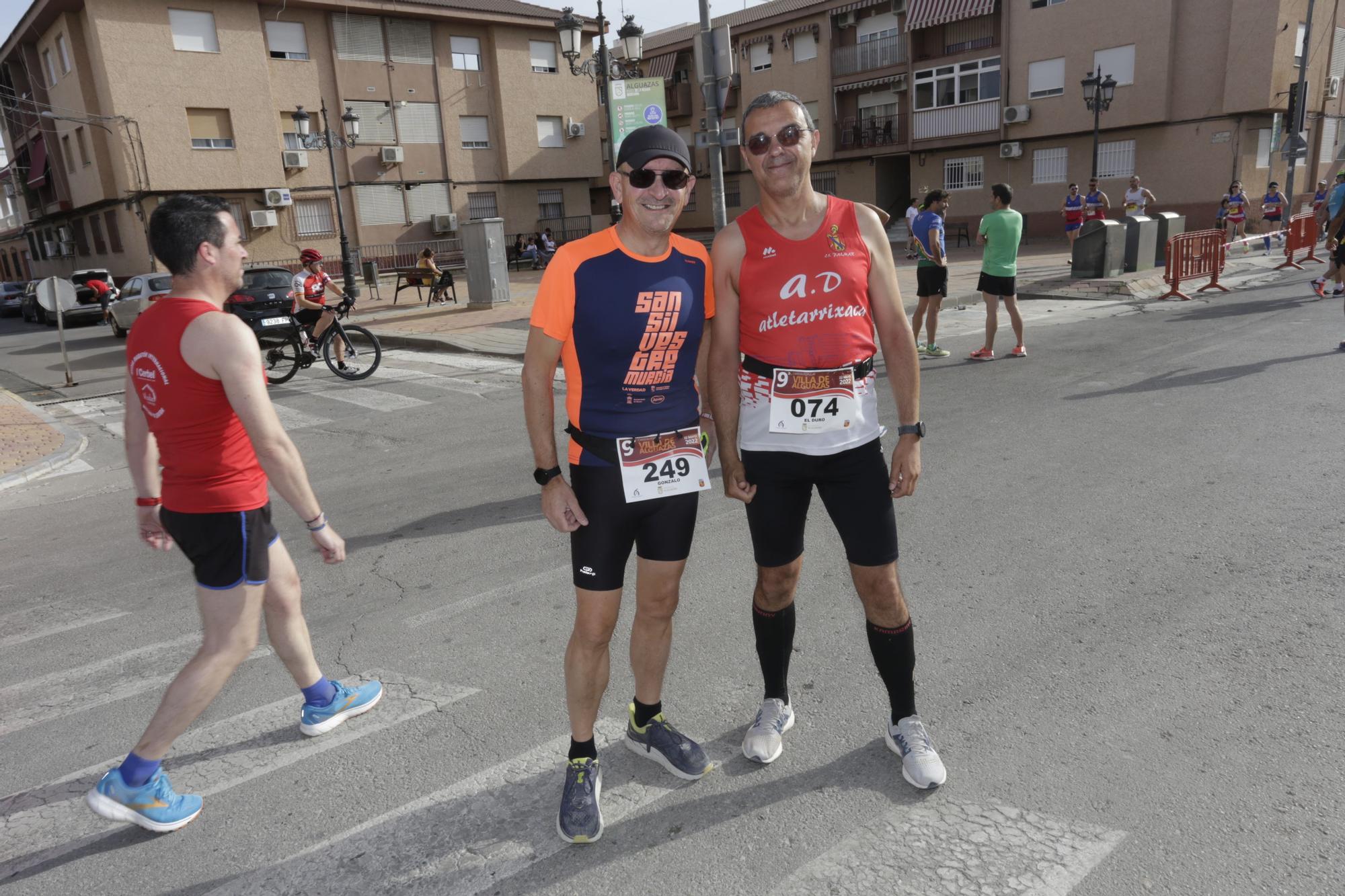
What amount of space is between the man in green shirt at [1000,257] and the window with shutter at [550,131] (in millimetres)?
28866

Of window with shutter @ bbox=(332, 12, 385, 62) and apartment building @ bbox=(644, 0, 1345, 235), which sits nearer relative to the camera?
apartment building @ bbox=(644, 0, 1345, 235)

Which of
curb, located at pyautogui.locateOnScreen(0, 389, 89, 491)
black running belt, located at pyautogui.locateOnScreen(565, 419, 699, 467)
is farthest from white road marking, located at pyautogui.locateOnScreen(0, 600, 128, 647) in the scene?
curb, located at pyautogui.locateOnScreen(0, 389, 89, 491)

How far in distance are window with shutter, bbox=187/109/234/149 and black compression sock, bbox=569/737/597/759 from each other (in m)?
31.5

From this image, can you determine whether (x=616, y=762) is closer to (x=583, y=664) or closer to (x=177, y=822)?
(x=583, y=664)

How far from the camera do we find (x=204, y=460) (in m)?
2.78

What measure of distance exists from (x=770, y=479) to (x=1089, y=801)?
53.6 inches

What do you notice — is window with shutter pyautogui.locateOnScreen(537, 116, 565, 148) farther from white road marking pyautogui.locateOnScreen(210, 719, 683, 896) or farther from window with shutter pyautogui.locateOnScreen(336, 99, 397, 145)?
white road marking pyautogui.locateOnScreen(210, 719, 683, 896)

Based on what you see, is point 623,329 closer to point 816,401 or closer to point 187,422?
point 816,401

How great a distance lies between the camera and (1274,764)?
278 cm

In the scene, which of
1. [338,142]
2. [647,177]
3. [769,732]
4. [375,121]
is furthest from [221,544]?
[375,121]

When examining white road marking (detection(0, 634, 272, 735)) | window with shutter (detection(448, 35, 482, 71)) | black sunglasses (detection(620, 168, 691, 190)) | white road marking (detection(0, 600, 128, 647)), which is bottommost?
white road marking (detection(0, 600, 128, 647))

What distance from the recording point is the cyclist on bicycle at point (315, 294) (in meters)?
12.1

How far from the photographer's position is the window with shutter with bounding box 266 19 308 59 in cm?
2986

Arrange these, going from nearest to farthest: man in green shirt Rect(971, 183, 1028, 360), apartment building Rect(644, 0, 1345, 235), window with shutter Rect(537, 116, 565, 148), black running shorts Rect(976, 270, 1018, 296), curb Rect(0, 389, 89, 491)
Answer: curb Rect(0, 389, 89, 491), man in green shirt Rect(971, 183, 1028, 360), black running shorts Rect(976, 270, 1018, 296), apartment building Rect(644, 0, 1345, 235), window with shutter Rect(537, 116, 565, 148)
